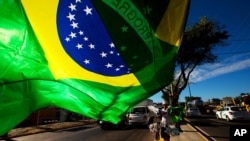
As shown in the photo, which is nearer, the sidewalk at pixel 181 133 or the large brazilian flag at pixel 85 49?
the large brazilian flag at pixel 85 49

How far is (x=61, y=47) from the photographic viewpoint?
1.77 meters

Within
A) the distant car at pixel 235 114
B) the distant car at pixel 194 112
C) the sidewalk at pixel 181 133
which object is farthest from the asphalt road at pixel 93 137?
the distant car at pixel 194 112

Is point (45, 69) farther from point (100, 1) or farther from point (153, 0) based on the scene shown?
point (153, 0)

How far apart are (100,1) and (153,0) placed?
0.30m

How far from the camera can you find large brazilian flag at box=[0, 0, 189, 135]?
1645 millimetres

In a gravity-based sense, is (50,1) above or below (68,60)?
above

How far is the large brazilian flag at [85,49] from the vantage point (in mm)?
1645

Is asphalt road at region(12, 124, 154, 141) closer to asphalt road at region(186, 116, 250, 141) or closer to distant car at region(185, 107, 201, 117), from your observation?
asphalt road at region(186, 116, 250, 141)

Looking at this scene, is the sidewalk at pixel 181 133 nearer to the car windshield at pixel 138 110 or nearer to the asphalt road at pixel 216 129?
the asphalt road at pixel 216 129

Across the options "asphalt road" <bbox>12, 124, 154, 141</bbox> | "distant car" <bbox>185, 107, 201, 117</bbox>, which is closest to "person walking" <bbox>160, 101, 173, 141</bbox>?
"asphalt road" <bbox>12, 124, 154, 141</bbox>

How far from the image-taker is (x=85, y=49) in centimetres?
171

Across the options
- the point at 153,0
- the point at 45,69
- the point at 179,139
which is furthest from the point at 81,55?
the point at 179,139

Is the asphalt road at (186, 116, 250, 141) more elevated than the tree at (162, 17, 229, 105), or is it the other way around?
the tree at (162, 17, 229, 105)

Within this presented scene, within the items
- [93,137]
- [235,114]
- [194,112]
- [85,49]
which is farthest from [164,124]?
[194,112]
